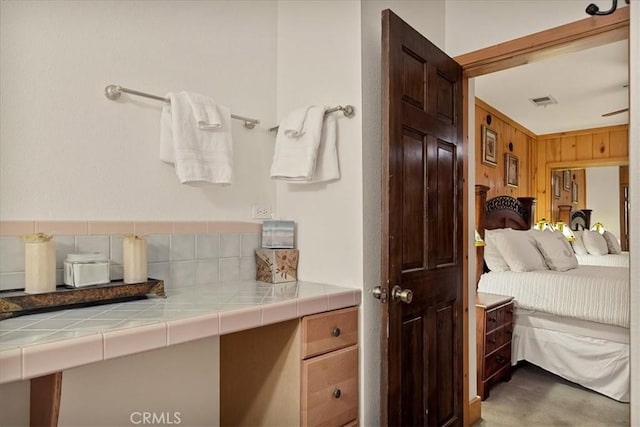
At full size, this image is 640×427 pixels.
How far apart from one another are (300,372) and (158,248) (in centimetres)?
78

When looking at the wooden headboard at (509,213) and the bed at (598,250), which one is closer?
the wooden headboard at (509,213)

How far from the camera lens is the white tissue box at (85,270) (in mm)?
1354

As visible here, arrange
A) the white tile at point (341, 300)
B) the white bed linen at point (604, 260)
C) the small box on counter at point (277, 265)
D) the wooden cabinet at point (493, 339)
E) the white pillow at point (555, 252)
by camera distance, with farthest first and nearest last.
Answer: the white bed linen at point (604, 260), the white pillow at point (555, 252), the wooden cabinet at point (493, 339), the small box on counter at point (277, 265), the white tile at point (341, 300)

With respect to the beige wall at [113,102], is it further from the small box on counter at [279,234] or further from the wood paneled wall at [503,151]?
the wood paneled wall at [503,151]

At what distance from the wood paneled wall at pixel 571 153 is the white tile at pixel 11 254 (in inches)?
248

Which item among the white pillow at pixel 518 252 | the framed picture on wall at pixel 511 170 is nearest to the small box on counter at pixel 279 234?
the white pillow at pixel 518 252

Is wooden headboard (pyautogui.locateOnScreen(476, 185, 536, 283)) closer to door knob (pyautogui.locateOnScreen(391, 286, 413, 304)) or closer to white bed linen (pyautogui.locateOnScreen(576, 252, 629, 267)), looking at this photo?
white bed linen (pyautogui.locateOnScreen(576, 252, 629, 267))

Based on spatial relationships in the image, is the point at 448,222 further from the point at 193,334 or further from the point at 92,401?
the point at 92,401

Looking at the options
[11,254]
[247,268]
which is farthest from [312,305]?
[11,254]

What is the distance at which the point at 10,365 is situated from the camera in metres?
0.89

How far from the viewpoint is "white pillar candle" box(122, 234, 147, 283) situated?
1484 mm

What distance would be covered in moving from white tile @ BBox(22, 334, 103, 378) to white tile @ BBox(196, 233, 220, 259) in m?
0.83

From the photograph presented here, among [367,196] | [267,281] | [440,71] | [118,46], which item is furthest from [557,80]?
[118,46]

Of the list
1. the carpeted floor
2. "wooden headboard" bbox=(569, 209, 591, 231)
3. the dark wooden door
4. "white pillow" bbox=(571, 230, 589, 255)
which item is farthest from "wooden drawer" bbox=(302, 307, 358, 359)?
"wooden headboard" bbox=(569, 209, 591, 231)
